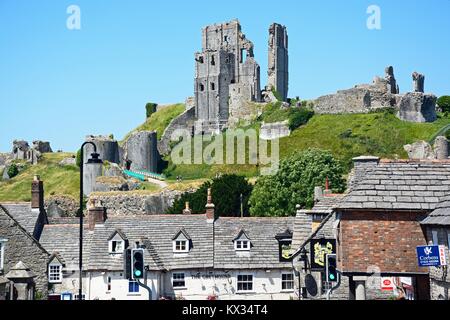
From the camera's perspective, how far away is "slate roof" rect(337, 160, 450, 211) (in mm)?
19297

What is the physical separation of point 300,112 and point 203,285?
186ft

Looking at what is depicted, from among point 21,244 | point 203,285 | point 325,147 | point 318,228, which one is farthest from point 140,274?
point 325,147

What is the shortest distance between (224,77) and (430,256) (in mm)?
84744

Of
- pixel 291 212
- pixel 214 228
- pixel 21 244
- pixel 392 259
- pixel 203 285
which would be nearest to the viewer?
pixel 392 259

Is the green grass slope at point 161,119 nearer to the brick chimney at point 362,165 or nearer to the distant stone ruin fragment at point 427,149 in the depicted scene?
the distant stone ruin fragment at point 427,149

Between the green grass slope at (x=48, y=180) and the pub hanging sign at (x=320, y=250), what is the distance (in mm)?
41972

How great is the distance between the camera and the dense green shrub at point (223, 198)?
5778cm

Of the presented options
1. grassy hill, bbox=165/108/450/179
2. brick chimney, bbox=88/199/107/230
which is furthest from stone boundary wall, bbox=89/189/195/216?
brick chimney, bbox=88/199/107/230

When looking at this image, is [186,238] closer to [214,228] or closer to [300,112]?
[214,228]

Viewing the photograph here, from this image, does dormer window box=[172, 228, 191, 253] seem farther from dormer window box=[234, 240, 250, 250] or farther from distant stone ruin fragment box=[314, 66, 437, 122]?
distant stone ruin fragment box=[314, 66, 437, 122]

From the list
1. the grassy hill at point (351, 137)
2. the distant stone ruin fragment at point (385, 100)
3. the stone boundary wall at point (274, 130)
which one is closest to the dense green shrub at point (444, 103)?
the grassy hill at point (351, 137)

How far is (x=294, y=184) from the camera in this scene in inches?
2160

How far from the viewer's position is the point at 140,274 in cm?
1534

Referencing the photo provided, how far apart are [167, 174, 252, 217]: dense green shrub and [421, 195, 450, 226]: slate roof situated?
3727cm
